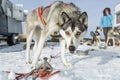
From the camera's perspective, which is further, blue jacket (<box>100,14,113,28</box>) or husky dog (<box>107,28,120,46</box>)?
husky dog (<box>107,28,120,46</box>)

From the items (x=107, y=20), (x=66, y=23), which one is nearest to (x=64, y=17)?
(x=66, y=23)

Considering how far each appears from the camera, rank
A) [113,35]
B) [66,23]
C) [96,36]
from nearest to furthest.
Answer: [66,23] → [96,36] → [113,35]

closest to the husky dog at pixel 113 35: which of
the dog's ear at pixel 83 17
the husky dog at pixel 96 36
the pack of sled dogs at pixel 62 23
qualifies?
the husky dog at pixel 96 36

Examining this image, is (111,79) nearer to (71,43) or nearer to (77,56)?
(71,43)

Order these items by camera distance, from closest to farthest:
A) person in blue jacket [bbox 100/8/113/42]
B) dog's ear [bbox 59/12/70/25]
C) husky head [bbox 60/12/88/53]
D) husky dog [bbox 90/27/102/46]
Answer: husky head [bbox 60/12/88/53], dog's ear [bbox 59/12/70/25], person in blue jacket [bbox 100/8/113/42], husky dog [bbox 90/27/102/46]

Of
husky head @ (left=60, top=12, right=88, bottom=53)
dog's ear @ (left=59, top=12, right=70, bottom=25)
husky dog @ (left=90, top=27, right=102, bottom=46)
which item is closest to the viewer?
husky head @ (left=60, top=12, right=88, bottom=53)

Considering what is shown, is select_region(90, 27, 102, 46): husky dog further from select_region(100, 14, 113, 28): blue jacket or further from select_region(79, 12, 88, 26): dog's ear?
select_region(79, 12, 88, 26): dog's ear

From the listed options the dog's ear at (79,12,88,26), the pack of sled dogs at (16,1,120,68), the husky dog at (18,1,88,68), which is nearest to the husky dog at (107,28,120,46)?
the pack of sled dogs at (16,1,120,68)

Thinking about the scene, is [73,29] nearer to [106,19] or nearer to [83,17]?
[83,17]

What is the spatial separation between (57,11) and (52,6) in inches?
15.7

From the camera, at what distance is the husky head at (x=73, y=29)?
481cm

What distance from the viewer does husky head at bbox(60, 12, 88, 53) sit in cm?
481

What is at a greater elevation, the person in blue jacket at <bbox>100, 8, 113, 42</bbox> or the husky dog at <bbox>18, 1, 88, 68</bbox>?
the person in blue jacket at <bbox>100, 8, 113, 42</bbox>

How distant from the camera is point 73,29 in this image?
4.84 metres
